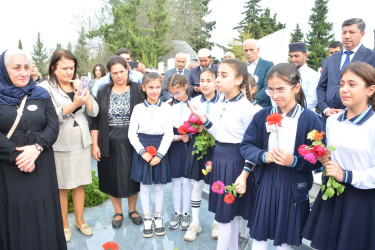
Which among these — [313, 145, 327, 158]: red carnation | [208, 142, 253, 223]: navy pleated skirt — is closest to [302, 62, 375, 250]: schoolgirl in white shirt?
[313, 145, 327, 158]: red carnation

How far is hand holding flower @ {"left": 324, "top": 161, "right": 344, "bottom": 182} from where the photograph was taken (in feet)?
6.22

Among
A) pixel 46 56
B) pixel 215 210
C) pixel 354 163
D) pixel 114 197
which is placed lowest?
pixel 114 197

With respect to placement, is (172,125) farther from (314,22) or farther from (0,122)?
(314,22)

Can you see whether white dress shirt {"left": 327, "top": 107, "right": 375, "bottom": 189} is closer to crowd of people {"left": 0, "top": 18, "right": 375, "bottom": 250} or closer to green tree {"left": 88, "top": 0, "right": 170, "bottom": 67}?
crowd of people {"left": 0, "top": 18, "right": 375, "bottom": 250}

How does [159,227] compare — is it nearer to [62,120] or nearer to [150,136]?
[150,136]

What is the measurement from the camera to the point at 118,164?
11.7 feet

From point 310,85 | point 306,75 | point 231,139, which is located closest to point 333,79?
point 310,85

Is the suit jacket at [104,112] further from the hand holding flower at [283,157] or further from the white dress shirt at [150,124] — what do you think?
the hand holding flower at [283,157]

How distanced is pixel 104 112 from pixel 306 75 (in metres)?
3.37

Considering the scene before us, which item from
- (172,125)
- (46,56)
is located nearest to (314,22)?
(172,125)

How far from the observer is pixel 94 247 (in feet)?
10.7

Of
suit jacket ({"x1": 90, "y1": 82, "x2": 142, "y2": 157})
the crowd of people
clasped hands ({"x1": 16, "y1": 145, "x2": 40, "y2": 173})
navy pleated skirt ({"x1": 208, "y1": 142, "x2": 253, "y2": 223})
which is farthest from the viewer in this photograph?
suit jacket ({"x1": 90, "y1": 82, "x2": 142, "y2": 157})

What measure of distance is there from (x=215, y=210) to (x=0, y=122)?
2.12 m

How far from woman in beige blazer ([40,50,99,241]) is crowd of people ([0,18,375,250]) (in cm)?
1
